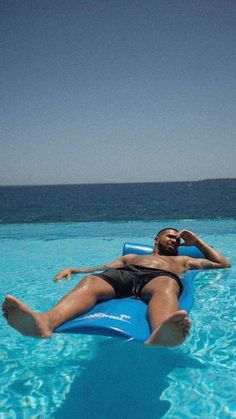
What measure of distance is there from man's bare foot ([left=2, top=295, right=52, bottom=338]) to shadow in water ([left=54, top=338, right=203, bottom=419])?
0.71 m

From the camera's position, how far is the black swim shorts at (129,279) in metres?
3.31

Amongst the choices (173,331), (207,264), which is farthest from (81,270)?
(173,331)

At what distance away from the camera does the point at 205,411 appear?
2549 mm

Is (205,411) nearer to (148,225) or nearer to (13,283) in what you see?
(13,283)

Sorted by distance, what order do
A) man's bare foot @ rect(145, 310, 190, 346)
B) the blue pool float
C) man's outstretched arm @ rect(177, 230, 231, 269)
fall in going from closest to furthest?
1. man's bare foot @ rect(145, 310, 190, 346)
2. the blue pool float
3. man's outstretched arm @ rect(177, 230, 231, 269)

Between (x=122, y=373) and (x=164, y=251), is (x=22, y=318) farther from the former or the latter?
(x=164, y=251)

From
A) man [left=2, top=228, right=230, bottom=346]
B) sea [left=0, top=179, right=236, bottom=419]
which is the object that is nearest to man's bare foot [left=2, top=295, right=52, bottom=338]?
man [left=2, top=228, right=230, bottom=346]

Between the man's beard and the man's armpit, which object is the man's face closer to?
the man's beard

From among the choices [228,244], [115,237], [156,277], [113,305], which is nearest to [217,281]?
[156,277]

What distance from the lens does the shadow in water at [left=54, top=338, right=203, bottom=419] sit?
8.44 ft

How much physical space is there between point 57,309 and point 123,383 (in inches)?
34.6

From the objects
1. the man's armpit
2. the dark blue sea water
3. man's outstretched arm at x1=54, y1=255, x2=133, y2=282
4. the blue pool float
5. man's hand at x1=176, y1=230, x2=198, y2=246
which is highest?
man's hand at x1=176, y1=230, x2=198, y2=246

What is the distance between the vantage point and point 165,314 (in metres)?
2.56

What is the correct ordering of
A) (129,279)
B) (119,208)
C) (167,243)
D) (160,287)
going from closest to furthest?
(160,287) → (129,279) → (167,243) → (119,208)
